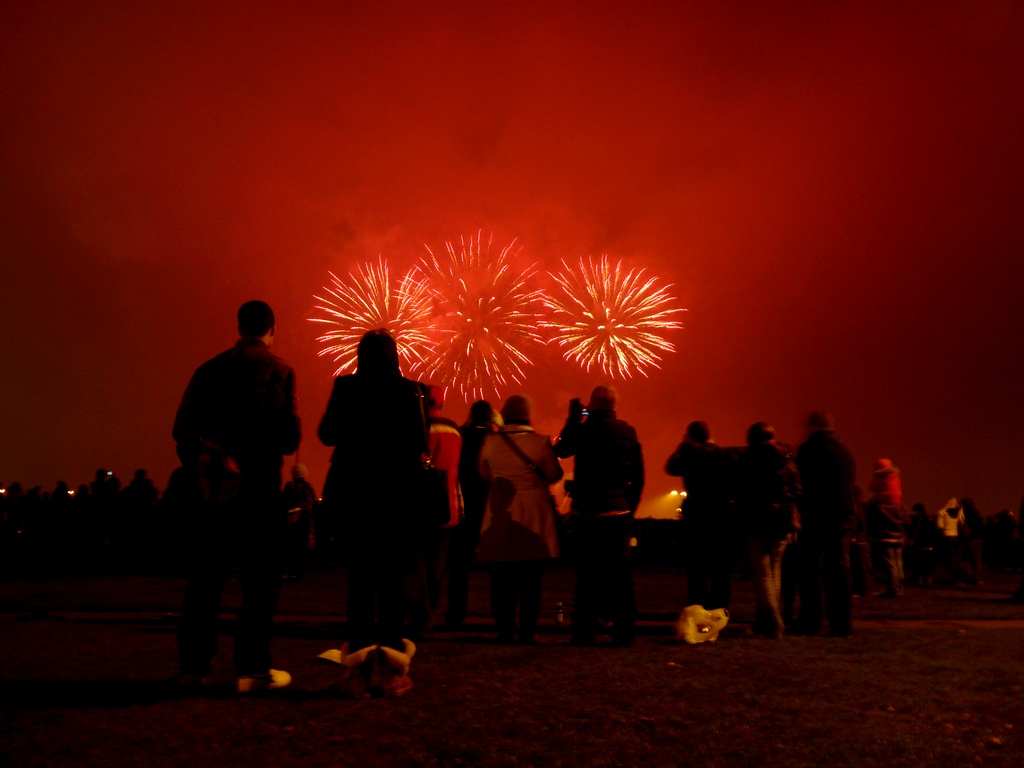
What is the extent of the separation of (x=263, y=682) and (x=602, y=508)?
3.32m

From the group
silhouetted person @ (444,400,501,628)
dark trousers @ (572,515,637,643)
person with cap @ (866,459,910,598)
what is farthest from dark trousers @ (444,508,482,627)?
person with cap @ (866,459,910,598)

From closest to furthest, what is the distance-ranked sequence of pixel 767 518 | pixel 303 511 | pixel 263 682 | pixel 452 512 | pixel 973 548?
1. pixel 263 682
2. pixel 452 512
3. pixel 767 518
4. pixel 303 511
5. pixel 973 548

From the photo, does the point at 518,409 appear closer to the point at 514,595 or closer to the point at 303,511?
the point at 514,595

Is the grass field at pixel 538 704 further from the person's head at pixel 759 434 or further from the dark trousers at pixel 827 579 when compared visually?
the person's head at pixel 759 434

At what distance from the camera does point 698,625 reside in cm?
788

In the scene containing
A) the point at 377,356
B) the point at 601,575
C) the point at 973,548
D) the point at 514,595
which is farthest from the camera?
the point at 973,548

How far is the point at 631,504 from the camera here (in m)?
8.05

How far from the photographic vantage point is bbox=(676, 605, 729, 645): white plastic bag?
780cm

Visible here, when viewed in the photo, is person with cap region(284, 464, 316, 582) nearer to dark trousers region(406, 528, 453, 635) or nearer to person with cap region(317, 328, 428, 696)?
dark trousers region(406, 528, 453, 635)

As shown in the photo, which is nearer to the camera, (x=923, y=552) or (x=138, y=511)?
(x=923, y=552)

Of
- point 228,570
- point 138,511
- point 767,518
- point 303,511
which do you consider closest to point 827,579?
Result: point 767,518

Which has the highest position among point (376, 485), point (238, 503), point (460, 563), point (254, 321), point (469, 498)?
point (254, 321)

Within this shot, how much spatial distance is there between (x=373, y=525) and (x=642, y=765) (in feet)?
6.35

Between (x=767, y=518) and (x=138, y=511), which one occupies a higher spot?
(x=138, y=511)
